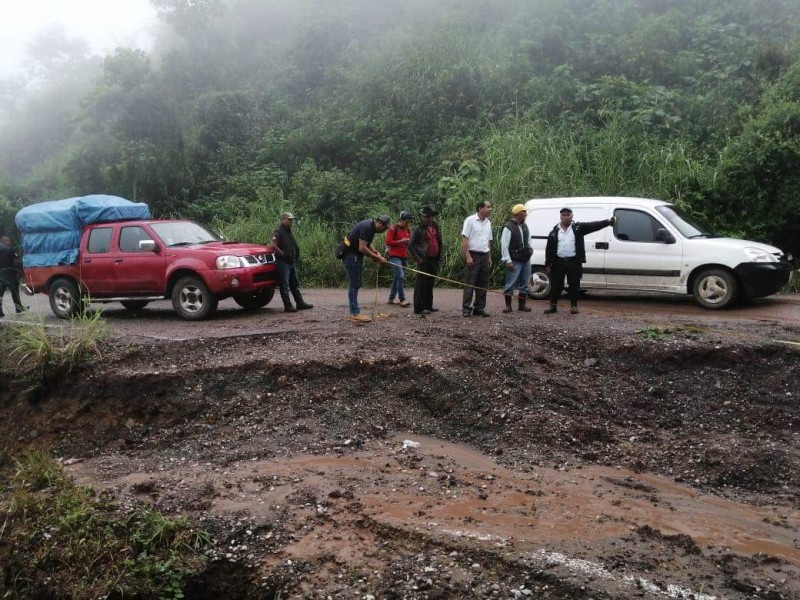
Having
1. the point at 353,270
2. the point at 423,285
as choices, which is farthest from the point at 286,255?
the point at 423,285

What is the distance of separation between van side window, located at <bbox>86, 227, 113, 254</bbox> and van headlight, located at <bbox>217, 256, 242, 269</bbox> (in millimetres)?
2106

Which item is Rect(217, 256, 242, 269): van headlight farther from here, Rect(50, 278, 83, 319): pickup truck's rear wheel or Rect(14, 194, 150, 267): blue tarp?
Rect(50, 278, 83, 319): pickup truck's rear wheel

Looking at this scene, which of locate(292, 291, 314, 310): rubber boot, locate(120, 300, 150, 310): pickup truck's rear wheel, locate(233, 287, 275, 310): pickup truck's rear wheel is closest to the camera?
locate(292, 291, 314, 310): rubber boot

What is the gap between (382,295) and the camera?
563 inches

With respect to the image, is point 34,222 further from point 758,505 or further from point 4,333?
point 758,505

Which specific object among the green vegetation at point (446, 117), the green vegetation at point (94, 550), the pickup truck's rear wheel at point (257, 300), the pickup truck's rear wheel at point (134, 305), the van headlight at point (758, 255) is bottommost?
the green vegetation at point (94, 550)

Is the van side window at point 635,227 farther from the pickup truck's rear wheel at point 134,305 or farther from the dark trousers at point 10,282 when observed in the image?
the dark trousers at point 10,282

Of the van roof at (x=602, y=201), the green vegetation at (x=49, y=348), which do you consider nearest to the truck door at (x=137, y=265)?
the green vegetation at (x=49, y=348)

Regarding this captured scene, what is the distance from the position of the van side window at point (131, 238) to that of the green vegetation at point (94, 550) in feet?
20.1

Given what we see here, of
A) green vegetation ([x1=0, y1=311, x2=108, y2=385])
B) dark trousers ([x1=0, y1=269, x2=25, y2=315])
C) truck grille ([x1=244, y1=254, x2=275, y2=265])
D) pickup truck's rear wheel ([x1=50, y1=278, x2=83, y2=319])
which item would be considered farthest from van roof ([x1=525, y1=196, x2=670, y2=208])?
dark trousers ([x1=0, y1=269, x2=25, y2=315])

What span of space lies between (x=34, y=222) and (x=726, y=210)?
1256 cm

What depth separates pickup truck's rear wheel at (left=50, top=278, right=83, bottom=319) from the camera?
12000mm

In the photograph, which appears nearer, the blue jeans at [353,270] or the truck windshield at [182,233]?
the blue jeans at [353,270]

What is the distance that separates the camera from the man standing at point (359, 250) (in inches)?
387
